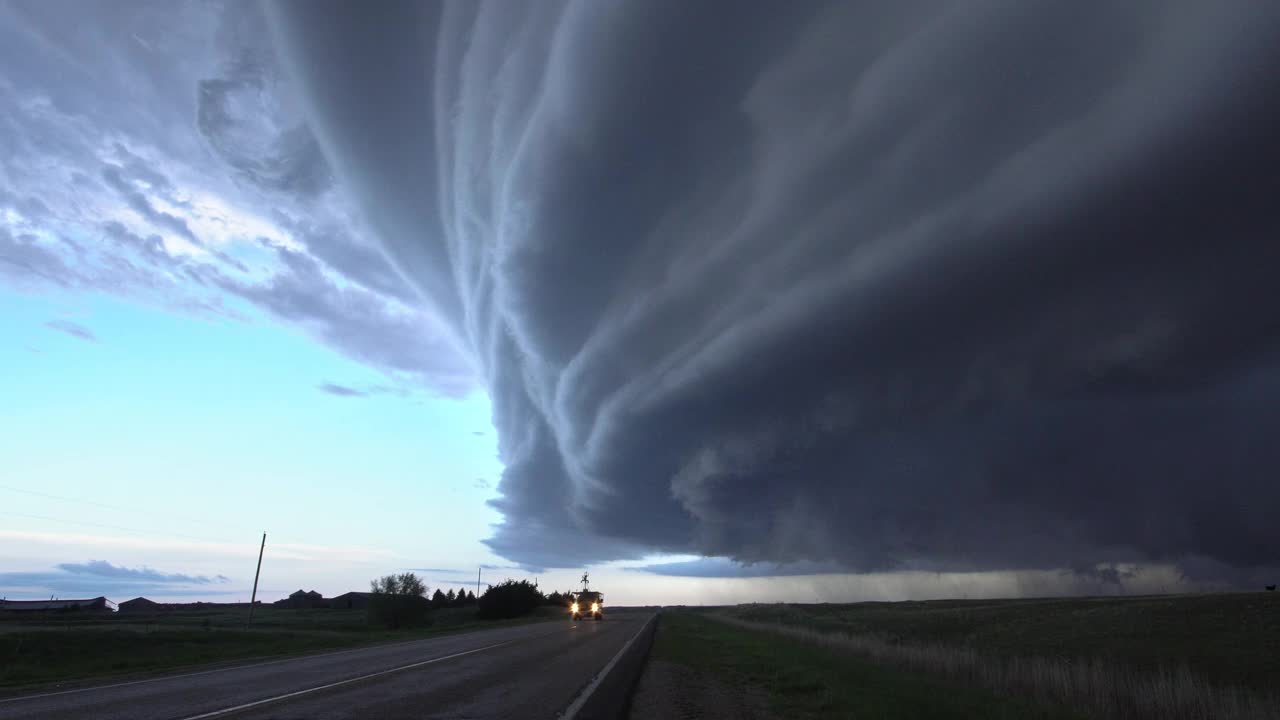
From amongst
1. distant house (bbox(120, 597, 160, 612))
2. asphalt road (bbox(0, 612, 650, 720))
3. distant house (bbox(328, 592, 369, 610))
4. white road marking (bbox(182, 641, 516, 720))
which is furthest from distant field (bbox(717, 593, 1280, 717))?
distant house (bbox(120, 597, 160, 612))

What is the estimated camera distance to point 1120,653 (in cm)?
4028

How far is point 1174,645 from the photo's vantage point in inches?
1645

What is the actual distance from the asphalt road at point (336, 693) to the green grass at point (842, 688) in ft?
16.5

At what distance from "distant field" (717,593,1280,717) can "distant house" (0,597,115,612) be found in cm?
15301

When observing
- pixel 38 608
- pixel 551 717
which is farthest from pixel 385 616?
pixel 38 608

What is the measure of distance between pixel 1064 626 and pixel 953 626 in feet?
36.9

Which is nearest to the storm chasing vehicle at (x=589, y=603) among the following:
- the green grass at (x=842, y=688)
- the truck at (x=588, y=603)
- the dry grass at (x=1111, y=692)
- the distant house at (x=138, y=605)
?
the truck at (x=588, y=603)

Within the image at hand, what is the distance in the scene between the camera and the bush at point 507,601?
398ft

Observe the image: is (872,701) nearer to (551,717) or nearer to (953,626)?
(551,717)

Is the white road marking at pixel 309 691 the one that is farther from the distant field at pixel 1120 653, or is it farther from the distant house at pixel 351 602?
the distant house at pixel 351 602

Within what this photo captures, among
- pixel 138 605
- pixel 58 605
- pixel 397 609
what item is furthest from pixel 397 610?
pixel 138 605

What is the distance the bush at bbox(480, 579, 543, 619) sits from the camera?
12138 cm

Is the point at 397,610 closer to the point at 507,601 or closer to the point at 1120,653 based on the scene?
the point at 507,601

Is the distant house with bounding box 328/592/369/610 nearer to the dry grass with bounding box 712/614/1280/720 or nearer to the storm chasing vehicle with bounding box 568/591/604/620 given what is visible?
the storm chasing vehicle with bounding box 568/591/604/620
